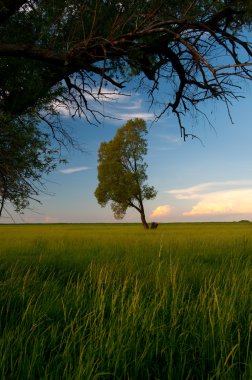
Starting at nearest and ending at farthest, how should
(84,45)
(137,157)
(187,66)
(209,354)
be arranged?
(209,354), (84,45), (187,66), (137,157)

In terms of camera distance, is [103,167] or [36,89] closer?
[36,89]

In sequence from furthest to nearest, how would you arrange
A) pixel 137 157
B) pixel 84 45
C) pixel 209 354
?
1. pixel 137 157
2. pixel 84 45
3. pixel 209 354

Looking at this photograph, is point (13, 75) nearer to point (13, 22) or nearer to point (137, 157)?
point (13, 22)

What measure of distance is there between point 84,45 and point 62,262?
5946mm

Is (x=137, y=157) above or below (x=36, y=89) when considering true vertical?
above

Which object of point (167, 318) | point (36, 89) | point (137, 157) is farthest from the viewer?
point (137, 157)

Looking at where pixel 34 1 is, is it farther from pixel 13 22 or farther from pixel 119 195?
pixel 119 195

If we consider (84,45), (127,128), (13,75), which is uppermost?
(127,128)

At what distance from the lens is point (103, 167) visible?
57.9 meters

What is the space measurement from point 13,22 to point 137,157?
4508cm

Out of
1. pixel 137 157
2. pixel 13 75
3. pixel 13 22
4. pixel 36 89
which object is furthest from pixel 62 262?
pixel 137 157

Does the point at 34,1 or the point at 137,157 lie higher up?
the point at 137,157

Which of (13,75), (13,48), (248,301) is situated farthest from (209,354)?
(13,75)

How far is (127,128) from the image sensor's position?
56594 millimetres
